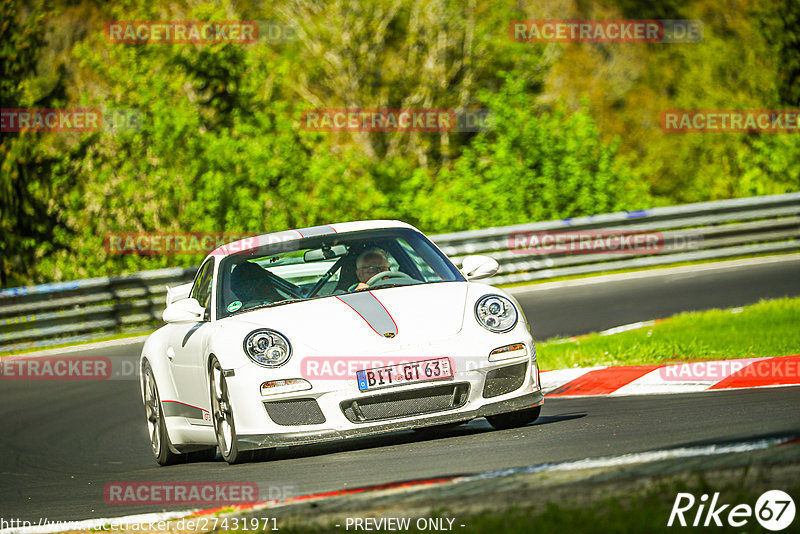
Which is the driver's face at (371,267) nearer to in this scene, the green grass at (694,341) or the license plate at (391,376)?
the license plate at (391,376)

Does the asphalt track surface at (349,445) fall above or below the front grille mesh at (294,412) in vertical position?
below

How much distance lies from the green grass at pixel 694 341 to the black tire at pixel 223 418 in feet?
11.4

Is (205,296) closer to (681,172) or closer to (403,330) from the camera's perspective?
(403,330)

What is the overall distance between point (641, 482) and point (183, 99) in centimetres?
1954

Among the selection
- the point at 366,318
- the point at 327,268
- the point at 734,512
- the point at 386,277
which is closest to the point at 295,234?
the point at 327,268

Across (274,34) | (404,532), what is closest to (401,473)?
(404,532)

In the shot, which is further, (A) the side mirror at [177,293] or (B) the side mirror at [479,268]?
(A) the side mirror at [177,293]

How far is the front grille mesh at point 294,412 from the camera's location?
262 inches

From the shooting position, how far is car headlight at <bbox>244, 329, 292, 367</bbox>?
6.71m

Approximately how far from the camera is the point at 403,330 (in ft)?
22.1

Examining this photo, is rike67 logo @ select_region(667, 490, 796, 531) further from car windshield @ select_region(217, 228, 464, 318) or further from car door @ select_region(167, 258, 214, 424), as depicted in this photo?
car door @ select_region(167, 258, 214, 424)

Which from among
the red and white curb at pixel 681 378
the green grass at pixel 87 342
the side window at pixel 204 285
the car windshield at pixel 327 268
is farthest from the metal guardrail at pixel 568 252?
the car windshield at pixel 327 268

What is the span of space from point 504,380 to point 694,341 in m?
3.59

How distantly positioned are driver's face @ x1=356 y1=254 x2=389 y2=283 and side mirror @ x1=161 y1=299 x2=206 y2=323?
104cm
